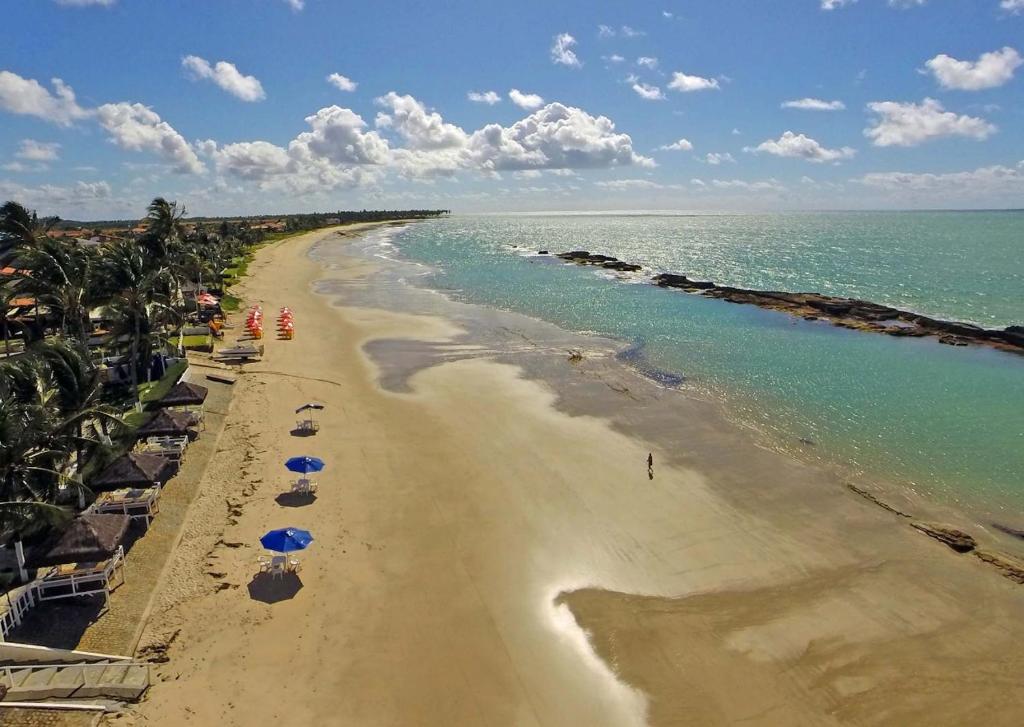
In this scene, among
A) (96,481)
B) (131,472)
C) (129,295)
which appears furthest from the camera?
(129,295)

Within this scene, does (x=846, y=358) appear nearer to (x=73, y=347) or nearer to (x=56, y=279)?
(x=73, y=347)

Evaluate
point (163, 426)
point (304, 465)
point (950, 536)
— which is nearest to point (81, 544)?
point (304, 465)

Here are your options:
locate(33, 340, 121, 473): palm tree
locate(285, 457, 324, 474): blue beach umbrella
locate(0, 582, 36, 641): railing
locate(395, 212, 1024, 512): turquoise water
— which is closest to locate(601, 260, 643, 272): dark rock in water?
locate(395, 212, 1024, 512): turquoise water

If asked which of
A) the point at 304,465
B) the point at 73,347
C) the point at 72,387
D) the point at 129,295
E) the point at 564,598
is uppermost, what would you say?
the point at 129,295

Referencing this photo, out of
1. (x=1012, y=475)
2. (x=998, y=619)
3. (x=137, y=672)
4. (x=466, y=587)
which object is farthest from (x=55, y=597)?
(x=1012, y=475)

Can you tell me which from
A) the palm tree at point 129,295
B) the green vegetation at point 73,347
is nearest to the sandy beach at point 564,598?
the green vegetation at point 73,347

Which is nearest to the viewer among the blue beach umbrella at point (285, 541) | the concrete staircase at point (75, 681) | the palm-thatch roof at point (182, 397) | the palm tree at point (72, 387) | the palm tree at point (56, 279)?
the concrete staircase at point (75, 681)

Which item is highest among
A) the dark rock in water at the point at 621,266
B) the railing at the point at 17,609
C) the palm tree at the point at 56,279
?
the palm tree at the point at 56,279

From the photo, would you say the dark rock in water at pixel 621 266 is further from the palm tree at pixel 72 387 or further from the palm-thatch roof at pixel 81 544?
the palm-thatch roof at pixel 81 544
